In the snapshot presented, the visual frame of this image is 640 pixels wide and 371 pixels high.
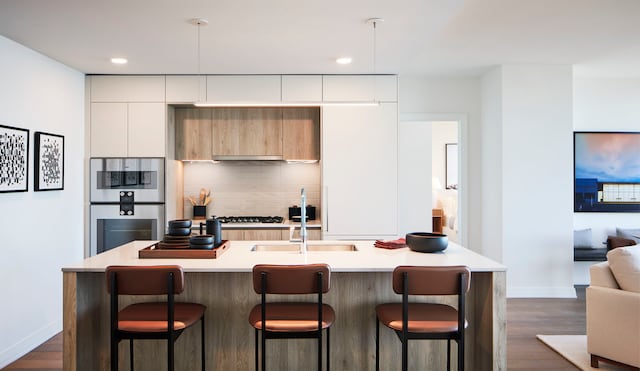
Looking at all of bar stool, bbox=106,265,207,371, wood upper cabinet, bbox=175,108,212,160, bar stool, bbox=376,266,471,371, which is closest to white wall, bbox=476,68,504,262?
bar stool, bbox=376,266,471,371

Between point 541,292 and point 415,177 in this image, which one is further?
point 415,177

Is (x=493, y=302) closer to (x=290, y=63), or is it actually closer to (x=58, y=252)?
(x=290, y=63)

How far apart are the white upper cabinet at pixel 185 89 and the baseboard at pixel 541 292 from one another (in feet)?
13.3

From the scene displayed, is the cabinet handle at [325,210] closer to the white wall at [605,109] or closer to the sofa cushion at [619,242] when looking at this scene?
the sofa cushion at [619,242]

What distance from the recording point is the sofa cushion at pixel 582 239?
565cm

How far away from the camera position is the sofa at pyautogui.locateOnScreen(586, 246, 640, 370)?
9.94ft

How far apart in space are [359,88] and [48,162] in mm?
3077

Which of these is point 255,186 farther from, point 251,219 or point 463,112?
point 463,112

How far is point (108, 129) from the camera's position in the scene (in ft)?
16.1

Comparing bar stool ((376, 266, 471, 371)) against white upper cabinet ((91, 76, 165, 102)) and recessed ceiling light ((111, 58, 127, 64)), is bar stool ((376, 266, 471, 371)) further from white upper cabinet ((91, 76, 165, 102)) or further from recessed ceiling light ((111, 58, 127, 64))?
white upper cabinet ((91, 76, 165, 102))

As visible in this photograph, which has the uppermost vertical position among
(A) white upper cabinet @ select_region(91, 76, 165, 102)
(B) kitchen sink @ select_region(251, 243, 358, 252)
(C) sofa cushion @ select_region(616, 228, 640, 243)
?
(A) white upper cabinet @ select_region(91, 76, 165, 102)

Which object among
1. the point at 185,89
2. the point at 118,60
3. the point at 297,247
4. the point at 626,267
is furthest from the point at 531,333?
the point at 118,60

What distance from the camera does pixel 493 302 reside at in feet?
8.79

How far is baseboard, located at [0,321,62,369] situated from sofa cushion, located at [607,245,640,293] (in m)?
4.49
